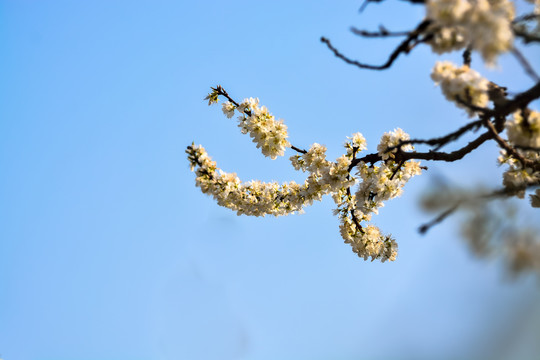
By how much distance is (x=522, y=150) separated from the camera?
4418 mm

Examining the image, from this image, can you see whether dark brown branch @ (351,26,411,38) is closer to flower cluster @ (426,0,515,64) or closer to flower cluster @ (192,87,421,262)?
flower cluster @ (426,0,515,64)

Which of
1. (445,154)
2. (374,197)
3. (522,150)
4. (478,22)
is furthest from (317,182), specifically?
(478,22)

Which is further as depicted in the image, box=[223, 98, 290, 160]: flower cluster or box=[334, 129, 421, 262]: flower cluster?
box=[223, 98, 290, 160]: flower cluster

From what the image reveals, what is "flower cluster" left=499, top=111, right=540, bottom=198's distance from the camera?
3.98 meters

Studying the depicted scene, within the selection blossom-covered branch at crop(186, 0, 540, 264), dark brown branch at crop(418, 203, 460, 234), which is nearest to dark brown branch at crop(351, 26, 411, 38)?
blossom-covered branch at crop(186, 0, 540, 264)

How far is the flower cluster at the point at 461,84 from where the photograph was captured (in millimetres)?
3687

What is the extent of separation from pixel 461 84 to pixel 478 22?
661 millimetres

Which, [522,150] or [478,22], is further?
[522,150]

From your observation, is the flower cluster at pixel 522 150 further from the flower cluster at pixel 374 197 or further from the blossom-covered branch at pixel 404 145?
the flower cluster at pixel 374 197

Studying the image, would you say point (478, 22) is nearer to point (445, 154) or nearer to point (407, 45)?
point (407, 45)

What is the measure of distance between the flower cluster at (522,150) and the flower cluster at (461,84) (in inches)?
18.8

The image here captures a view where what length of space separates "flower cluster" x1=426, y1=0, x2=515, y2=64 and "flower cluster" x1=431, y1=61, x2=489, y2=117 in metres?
0.33

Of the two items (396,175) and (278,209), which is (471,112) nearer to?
(396,175)

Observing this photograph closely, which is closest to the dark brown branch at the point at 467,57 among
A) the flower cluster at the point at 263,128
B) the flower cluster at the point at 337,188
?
the flower cluster at the point at 337,188
